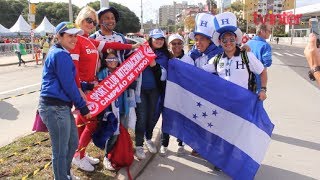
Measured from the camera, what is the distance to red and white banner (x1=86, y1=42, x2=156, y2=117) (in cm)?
434

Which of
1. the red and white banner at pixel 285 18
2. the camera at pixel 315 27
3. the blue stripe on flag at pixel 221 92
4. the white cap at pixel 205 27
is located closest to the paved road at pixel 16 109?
the blue stripe on flag at pixel 221 92

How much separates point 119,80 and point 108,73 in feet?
0.55

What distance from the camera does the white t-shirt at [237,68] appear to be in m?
4.54

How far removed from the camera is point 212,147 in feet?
15.9

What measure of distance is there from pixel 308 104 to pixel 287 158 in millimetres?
4318

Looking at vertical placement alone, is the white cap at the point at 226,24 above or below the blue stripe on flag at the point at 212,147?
above

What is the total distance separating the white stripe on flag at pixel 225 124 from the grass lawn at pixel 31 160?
1.29 metres

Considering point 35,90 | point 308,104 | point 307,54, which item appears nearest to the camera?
point 307,54

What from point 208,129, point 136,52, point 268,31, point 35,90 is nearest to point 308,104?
point 268,31

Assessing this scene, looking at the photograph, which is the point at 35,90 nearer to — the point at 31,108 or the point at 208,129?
the point at 31,108

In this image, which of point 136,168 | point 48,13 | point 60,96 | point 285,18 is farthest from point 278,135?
point 48,13

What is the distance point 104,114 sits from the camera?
4.54 metres

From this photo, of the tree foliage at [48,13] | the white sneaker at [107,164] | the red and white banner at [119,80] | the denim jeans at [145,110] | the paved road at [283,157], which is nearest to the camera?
the red and white banner at [119,80]

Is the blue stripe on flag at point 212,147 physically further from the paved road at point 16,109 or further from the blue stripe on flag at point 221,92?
the paved road at point 16,109
